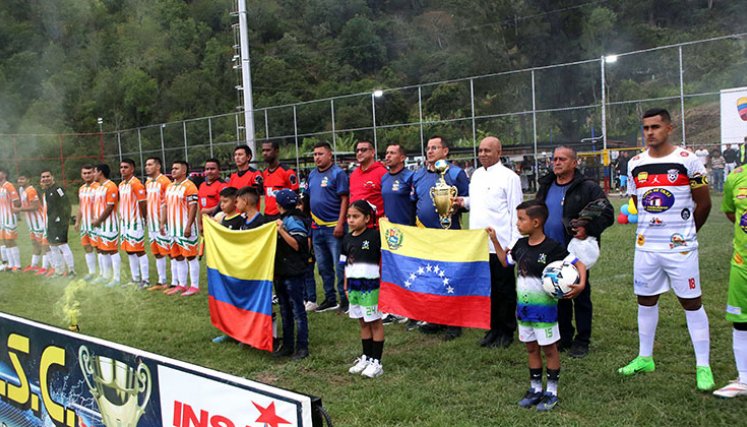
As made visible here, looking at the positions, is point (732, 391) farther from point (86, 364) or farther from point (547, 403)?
point (86, 364)

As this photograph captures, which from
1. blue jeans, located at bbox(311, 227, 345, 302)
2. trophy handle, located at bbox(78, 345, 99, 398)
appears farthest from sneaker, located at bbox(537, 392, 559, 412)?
blue jeans, located at bbox(311, 227, 345, 302)

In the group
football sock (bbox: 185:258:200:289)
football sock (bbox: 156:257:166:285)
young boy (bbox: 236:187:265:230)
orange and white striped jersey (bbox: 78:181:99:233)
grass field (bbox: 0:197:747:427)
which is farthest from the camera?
orange and white striped jersey (bbox: 78:181:99:233)

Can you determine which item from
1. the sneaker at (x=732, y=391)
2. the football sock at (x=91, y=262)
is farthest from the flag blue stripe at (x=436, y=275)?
the football sock at (x=91, y=262)

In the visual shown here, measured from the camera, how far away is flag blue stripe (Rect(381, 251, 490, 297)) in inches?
213

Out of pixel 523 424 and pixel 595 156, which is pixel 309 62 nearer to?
pixel 595 156

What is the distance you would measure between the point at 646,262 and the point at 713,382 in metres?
0.95

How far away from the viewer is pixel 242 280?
20.1 ft

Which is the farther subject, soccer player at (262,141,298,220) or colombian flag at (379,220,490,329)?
soccer player at (262,141,298,220)

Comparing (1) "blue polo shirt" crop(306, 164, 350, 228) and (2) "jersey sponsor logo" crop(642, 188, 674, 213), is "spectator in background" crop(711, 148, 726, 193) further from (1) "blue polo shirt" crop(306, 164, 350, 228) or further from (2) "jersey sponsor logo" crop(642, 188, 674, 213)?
(2) "jersey sponsor logo" crop(642, 188, 674, 213)

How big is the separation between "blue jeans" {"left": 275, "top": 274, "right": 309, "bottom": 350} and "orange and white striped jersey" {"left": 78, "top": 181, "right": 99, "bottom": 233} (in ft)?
18.8

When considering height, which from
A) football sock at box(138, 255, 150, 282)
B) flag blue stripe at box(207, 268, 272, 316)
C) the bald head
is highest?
the bald head

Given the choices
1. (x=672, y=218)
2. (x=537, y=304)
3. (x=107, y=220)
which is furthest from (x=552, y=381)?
(x=107, y=220)

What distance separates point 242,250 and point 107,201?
4818mm

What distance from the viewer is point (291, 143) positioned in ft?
100
